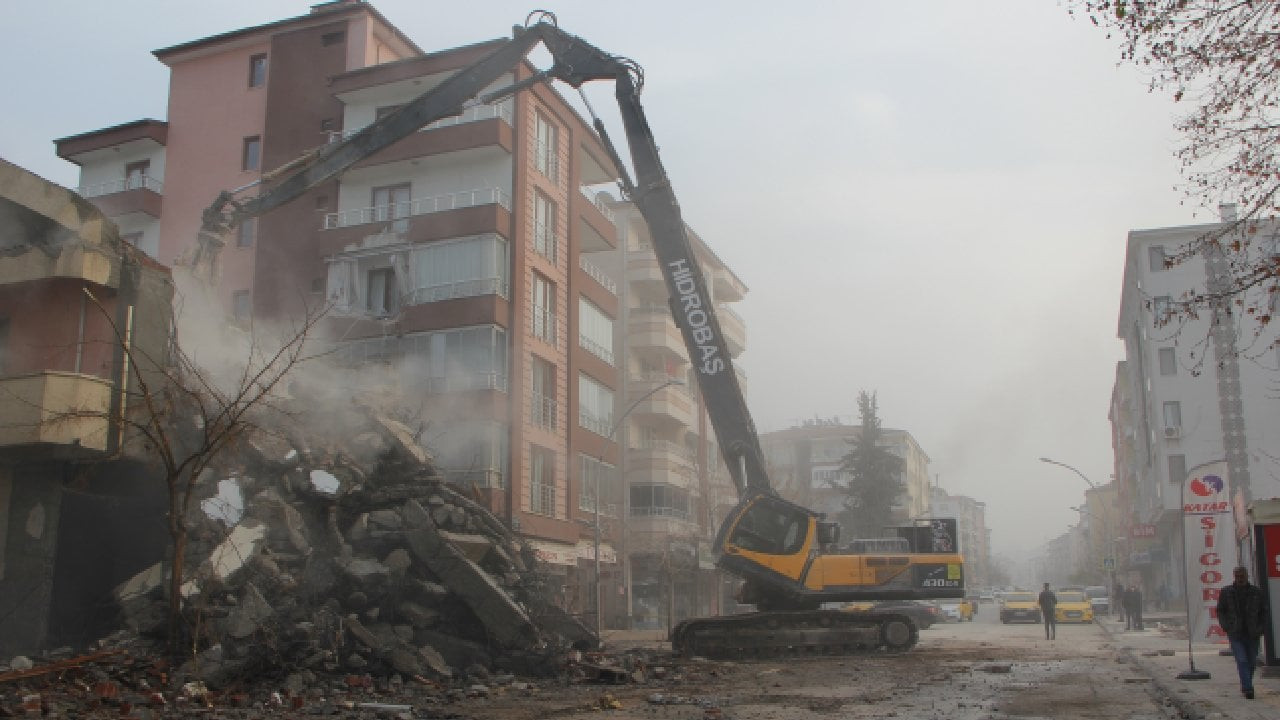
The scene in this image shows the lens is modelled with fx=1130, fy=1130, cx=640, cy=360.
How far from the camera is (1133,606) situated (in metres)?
37.8

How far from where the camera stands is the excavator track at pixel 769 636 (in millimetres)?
21734

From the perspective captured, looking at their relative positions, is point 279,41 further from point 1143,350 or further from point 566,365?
point 1143,350

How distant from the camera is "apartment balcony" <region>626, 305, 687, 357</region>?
2024 inches

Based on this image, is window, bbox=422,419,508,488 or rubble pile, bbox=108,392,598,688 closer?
rubble pile, bbox=108,392,598,688

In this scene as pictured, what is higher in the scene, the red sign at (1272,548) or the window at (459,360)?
the window at (459,360)

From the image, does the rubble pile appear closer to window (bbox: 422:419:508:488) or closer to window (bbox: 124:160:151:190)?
window (bbox: 422:419:508:488)

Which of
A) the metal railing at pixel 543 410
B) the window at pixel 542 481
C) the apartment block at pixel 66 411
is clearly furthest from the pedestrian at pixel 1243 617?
the metal railing at pixel 543 410

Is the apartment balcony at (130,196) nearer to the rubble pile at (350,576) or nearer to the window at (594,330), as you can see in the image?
the window at (594,330)

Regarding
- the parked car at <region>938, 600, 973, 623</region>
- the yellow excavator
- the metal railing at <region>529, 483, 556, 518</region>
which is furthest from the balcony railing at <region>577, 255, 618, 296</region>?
the parked car at <region>938, 600, 973, 623</region>

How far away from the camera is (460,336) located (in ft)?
109

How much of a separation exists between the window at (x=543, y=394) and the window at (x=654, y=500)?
549 inches

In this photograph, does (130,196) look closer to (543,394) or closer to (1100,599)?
(543,394)

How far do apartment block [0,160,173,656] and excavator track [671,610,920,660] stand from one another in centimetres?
1002

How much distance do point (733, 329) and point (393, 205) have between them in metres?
26.5
